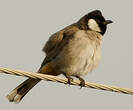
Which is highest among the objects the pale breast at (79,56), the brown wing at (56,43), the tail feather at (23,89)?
the brown wing at (56,43)

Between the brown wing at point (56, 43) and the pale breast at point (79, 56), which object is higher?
the brown wing at point (56, 43)

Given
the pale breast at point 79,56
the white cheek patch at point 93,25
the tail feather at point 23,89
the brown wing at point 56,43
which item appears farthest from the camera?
the white cheek patch at point 93,25

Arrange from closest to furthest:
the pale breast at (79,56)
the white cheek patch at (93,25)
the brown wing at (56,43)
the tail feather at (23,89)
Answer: the pale breast at (79,56)
the tail feather at (23,89)
the brown wing at (56,43)
the white cheek patch at (93,25)

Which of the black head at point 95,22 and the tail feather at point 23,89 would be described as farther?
the black head at point 95,22

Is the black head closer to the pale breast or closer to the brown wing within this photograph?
the brown wing

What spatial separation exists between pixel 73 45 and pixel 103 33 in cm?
82

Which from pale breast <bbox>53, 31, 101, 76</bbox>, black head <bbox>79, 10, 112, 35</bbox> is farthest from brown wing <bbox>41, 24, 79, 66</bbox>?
black head <bbox>79, 10, 112, 35</bbox>

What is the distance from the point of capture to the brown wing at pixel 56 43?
800cm

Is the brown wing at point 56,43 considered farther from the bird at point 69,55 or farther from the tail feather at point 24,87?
the tail feather at point 24,87

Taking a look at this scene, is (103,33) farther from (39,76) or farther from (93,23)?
(39,76)

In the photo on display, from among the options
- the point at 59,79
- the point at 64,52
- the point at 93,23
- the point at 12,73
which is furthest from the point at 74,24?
the point at 12,73

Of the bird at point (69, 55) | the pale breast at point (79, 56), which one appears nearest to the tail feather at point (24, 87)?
the bird at point (69, 55)

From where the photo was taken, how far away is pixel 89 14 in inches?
344

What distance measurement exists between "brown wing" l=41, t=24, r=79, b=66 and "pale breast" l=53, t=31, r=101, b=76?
10cm
